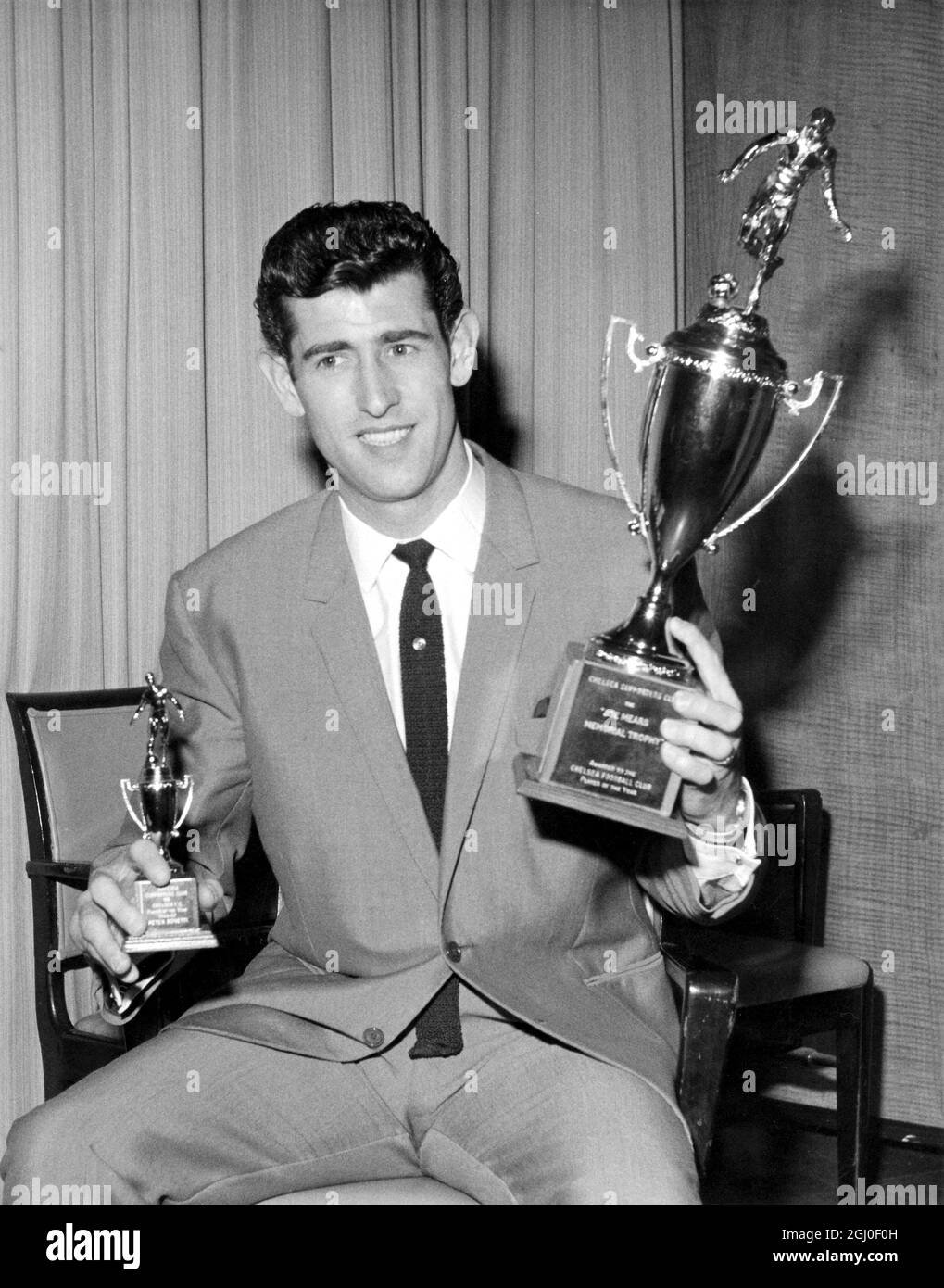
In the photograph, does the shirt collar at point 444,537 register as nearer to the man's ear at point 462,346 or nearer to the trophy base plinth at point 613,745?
the man's ear at point 462,346

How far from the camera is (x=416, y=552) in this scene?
1882 mm

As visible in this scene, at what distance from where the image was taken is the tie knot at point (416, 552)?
1880 millimetres

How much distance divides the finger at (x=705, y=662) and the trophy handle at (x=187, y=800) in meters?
0.59

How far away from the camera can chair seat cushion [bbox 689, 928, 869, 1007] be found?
2514 millimetres

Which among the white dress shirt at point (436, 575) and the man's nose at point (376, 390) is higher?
the man's nose at point (376, 390)

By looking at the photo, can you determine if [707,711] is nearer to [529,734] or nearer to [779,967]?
[529,734]

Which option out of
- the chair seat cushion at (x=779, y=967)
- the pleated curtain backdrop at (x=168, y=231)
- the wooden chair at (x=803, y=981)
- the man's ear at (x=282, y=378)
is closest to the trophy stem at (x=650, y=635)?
the man's ear at (x=282, y=378)

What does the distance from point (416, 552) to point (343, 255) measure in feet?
1.24

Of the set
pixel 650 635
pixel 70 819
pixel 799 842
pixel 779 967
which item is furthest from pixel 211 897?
pixel 799 842

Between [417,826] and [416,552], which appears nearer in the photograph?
[417,826]

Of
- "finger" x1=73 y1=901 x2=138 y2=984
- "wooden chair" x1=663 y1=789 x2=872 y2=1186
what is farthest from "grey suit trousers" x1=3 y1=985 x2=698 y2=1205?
"wooden chair" x1=663 y1=789 x2=872 y2=1186

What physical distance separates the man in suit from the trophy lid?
0.87 ft

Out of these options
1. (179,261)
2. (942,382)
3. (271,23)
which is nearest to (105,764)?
(179,261)

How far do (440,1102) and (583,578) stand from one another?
2.09 ft
